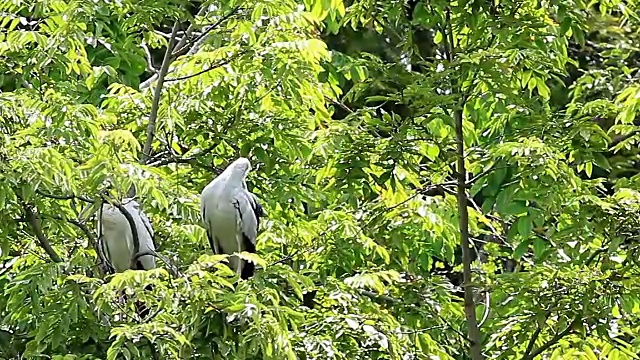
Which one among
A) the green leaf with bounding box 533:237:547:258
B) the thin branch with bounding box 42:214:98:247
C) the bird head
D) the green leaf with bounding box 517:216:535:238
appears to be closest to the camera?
the thin branch with bounding box 42:214:98:247

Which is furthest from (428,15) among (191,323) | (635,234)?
(191,323)

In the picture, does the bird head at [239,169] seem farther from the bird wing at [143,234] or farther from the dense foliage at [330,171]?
the bird wing at [143,234]

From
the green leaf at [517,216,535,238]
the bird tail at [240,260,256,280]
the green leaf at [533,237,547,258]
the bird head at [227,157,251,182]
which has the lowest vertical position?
the green leaf at [533,237,547,258]

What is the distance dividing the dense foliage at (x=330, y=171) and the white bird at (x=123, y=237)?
75mm

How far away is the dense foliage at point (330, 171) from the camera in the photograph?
3027 mm

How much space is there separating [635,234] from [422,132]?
0.89m

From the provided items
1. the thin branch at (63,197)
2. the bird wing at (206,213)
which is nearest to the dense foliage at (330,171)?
the thin branch at (63,197)

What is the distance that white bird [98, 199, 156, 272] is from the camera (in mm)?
3385

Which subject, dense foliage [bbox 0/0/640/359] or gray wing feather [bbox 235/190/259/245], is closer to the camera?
dense foliage [bbox 0/0/640/359]

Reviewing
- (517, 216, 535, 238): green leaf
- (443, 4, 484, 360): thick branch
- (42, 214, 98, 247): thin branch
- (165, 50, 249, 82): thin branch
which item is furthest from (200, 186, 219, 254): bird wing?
(517, 216, 535, 238): green leaf

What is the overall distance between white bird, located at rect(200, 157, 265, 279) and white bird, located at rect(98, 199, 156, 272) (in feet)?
0.76

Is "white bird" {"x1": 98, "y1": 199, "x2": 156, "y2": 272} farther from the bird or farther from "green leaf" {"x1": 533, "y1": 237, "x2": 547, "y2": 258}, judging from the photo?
"green leaf" {"x1": 533, "y1": 237, "x2": 547, "y2": 258}

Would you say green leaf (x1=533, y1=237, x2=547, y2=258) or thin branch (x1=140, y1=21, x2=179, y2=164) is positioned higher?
thin branch (x1=140, y1=21, x2=179, y2=164)

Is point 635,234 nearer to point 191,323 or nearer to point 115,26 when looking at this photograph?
point 191,323
